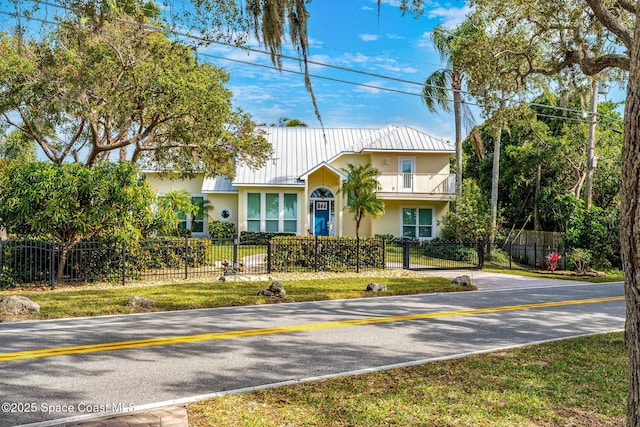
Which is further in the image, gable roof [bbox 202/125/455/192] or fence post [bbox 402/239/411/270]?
gable roof [bbox 202/125/455/192]

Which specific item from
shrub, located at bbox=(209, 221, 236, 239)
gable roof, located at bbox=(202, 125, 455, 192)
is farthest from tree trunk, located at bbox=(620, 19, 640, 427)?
shrub, located at bbox=(209, 221, 236, 239)

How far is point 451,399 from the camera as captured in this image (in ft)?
17.9

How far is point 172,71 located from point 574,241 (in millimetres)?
19442

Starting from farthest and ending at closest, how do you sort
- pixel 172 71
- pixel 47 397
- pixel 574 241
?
1. pixel 574 241
2. pixel 172 71
3. pixel 47 397

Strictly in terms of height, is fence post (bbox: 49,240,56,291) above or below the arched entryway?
below

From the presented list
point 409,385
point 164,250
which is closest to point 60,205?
point 164,250

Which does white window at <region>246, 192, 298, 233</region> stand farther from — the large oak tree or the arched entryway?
the large oak tree

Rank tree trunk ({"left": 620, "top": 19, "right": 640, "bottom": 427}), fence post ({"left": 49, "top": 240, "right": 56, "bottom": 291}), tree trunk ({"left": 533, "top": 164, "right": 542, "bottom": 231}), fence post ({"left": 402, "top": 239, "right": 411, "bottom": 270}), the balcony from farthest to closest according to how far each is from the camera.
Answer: tree trunk ({"left": 533, "top": 164, "right": 542, "bottom": 231})
the balcony
fence post ({"left": 402, "top": 239, "right": 411, "bottom": 270})
fence post ({"left": 49, "top": 240, "right": 56, "bottom": 291})
tree trunk ({"left": 620, "top": 19, "right": 640, "bottom": 427})

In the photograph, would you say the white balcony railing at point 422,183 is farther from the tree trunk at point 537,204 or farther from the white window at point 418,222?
the tree trunk at point 537,204

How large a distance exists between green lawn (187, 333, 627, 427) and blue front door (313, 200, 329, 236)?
23.5 metres

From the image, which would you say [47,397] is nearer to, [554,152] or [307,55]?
[307,55]

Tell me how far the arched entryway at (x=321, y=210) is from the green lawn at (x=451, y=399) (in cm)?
2351

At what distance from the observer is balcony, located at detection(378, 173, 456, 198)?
29.0m

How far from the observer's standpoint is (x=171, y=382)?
6047 millimetres
